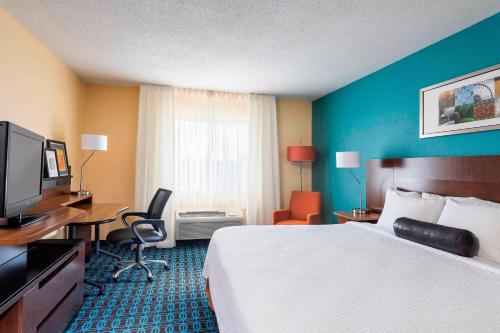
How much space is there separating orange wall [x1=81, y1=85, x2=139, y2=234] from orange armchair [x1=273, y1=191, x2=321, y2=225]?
2.43 m

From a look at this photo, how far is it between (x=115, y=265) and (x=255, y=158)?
8.73 feet

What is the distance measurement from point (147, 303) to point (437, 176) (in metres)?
3.04

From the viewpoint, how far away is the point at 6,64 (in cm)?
243

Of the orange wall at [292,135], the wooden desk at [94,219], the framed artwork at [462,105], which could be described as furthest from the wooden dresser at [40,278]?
the orange wall at [292,135]

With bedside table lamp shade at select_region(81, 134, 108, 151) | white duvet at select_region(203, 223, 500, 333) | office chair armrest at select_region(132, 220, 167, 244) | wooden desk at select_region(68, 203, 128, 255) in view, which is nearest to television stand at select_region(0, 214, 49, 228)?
wooden desk at select_region(68, 203, 128, 255)

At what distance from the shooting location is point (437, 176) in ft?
9.02

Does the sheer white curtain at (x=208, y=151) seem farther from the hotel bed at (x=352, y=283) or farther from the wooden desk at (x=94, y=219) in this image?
the hotel bed at (x=352, y=283)

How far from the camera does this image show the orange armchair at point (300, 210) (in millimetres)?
4363

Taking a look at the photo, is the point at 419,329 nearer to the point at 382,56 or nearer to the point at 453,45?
the point at 453,45

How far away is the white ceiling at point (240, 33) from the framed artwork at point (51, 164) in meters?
1.16

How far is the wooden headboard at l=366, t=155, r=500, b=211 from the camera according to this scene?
2312 millimetres

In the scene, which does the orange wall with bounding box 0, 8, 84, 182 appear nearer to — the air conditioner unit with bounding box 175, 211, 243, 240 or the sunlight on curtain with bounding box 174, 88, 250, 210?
the sunlight on curtain with bounding box 174, 88, 250, 210

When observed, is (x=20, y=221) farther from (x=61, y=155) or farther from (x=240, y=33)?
(x=240, y=33)

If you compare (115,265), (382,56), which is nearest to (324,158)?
(382,56)
